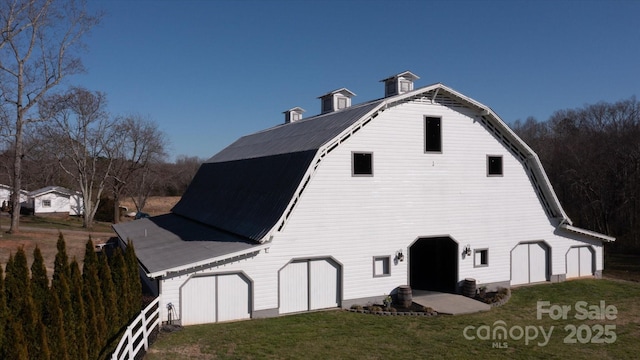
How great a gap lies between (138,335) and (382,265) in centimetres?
1050

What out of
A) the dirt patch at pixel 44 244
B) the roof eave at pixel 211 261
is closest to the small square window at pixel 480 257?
the roof eave at pixel 211 261

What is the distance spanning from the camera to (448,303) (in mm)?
19625

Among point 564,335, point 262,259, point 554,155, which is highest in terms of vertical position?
point 554,155

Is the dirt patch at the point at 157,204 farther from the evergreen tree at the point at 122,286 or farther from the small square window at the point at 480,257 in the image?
the evergreen tree at the point at 122,286

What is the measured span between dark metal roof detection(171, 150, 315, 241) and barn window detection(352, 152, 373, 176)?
202 cm

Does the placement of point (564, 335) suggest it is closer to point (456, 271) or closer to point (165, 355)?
point (456, 271)

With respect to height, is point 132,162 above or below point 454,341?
above

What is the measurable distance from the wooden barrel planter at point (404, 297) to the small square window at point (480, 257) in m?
4.38

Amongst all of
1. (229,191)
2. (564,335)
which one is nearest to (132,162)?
(229,191)

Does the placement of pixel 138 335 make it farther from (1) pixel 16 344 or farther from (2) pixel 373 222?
(2) pixel 373 222

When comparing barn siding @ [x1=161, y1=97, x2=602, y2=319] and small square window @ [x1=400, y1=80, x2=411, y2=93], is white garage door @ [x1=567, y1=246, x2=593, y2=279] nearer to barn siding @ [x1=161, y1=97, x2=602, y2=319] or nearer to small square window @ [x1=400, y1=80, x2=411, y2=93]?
barn siding @ [x1=161, y1=97, x2=602, y2=319]

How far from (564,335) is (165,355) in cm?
1295

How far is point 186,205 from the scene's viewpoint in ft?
Answer: 104

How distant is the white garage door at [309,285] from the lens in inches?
712
